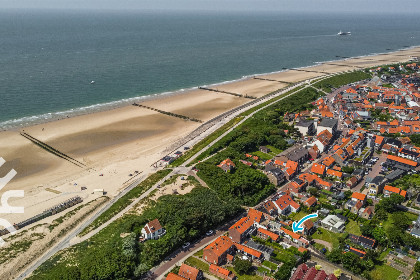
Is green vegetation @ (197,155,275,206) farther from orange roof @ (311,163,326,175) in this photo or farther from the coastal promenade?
orange roof @ (311,163,326,175)

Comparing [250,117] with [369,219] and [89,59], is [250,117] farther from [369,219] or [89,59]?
[89,59]

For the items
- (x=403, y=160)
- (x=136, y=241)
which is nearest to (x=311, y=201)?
(x=403, y=160)

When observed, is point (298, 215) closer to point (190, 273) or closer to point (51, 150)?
point (190, 273)

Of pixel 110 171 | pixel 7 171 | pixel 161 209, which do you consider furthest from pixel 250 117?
pixel 7 171

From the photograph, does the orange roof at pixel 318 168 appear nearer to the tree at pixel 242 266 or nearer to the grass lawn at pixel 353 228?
the grass lawn at pixel 353 228

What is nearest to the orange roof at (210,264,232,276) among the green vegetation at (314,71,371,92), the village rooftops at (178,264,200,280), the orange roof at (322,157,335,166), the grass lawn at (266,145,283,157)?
the village rooftops at (178,264,200,280)

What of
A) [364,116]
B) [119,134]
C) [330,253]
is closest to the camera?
[330,253]
